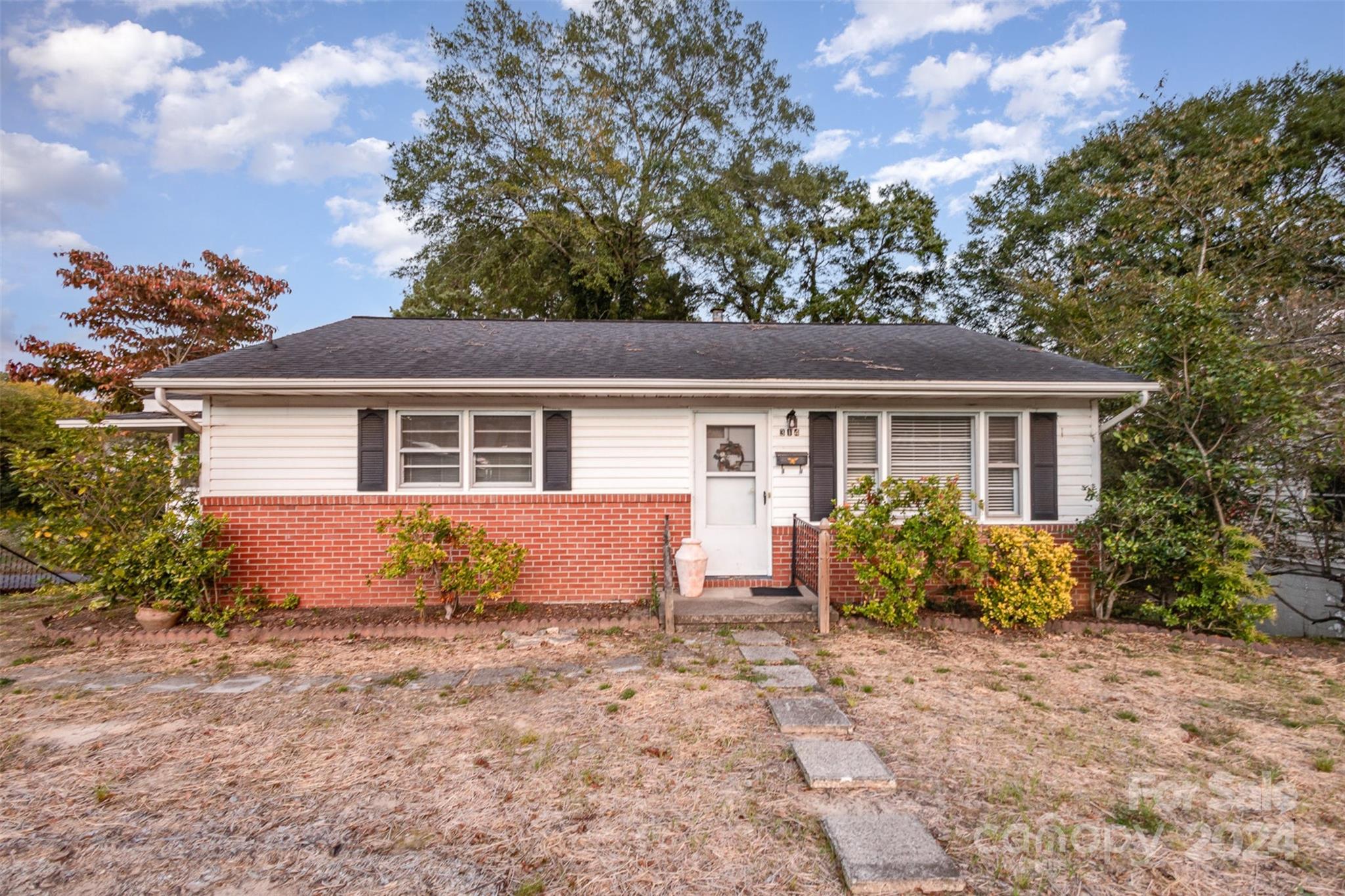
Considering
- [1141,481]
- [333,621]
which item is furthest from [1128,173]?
[333,621]

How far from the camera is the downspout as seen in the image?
6391mm

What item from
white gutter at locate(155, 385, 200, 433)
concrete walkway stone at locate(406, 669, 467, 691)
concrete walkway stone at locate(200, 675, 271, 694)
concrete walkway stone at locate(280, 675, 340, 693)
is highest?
→ white gutter at locate(155, 385, 200, 433)

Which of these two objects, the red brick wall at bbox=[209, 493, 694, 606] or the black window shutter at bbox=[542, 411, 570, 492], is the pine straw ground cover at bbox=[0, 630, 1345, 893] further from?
the black window shutter at bbox=[542, 411, 570, 492]

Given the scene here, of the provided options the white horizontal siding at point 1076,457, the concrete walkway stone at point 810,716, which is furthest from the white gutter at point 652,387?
the concrete walkway stone at point 810,716

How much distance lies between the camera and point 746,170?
18.8 metres

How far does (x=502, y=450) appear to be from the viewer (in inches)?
273

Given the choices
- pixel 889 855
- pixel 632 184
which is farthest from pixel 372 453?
pixel 632 184

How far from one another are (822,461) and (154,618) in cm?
712

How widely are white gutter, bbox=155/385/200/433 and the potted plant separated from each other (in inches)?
73.3

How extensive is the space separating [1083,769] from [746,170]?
1869 centimetres

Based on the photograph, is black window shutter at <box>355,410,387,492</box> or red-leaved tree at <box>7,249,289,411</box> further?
red-leaved tree at <box>7,249,289,411</box>

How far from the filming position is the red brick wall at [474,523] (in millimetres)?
6617

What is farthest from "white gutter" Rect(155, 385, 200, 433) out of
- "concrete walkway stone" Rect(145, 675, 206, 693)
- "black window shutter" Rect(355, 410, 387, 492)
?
"concrete walkway stone" Rect(145, 675, 206, 693)

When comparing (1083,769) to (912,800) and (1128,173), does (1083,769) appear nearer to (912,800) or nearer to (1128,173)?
(912,800)
